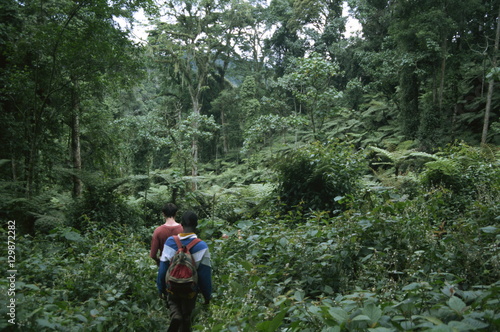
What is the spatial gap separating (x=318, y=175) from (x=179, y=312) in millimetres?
3887

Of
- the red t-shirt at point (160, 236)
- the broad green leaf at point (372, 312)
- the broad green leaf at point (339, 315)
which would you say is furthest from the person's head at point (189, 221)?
the broad green leaf at point (372, 312)

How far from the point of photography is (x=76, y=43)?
716 centimetres

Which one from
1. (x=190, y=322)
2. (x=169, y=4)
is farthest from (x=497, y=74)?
(x=169, y=4)

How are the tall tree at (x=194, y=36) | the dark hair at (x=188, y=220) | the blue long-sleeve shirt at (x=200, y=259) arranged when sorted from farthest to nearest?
1. the tall tree at (x=194, y=36)
2. the dark hair at (x=188, y=220)
3. the blue long-sleeve shirt at (x=200, y=259)

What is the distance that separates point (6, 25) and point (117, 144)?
485cm

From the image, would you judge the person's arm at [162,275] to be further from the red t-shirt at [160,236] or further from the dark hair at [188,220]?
the red t-shirt at [160,236]

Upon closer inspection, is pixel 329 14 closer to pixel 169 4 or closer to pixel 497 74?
pixel 169 4

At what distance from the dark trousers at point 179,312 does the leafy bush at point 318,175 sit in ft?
10.3

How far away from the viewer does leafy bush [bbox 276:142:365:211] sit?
5.84 metres

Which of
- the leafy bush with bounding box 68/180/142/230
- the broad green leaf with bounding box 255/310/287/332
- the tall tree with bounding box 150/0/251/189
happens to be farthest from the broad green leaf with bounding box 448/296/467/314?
the tall tree with bounding box 150/0/251/189

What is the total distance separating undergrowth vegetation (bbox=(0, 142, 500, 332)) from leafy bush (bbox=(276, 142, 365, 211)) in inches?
66.2

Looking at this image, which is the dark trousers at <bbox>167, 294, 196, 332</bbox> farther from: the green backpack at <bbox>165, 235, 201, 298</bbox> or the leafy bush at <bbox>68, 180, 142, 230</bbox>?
the leafy bush at <bbox>68, 180, 142, 230</bbox>

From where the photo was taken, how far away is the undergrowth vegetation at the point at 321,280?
156 cm

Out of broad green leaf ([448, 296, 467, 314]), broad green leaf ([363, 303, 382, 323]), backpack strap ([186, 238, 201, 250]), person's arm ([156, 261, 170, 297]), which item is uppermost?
broad green leaf ([448, 296, 467, 314])
